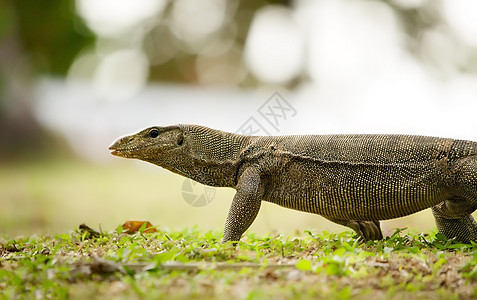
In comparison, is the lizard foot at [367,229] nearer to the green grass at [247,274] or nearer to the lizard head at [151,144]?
the green grass at [247,274]

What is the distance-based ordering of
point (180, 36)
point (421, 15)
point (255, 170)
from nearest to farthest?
point (255, 170) → point (421, 15) → point (180, 36)

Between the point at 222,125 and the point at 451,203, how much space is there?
5.16 metres

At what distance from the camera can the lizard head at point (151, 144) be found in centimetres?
525

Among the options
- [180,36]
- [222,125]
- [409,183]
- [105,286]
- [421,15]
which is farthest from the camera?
[180,36]

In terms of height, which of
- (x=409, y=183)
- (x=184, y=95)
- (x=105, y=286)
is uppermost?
(x=184, y=95)

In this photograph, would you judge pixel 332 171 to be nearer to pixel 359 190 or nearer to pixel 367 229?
pixel 359 190

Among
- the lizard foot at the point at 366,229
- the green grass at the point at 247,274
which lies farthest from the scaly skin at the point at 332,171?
the green grass at the point at 247,274

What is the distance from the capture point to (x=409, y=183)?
476 cm

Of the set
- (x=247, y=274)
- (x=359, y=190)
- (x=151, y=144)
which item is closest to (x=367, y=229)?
(x=359, y=190)

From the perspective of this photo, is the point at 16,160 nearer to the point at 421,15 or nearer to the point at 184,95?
the point at 184,95

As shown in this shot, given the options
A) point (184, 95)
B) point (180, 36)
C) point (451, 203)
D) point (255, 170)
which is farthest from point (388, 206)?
point (180, 36)

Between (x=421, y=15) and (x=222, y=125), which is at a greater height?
(x=421, y=15)

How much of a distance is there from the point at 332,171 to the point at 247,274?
1.73m

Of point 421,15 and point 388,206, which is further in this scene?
point 421,15
